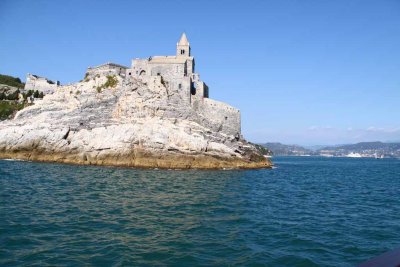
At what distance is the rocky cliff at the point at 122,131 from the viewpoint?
4447cm

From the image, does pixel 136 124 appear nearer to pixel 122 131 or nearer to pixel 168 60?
pixel 122 131

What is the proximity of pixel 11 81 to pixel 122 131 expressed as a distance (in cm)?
7091

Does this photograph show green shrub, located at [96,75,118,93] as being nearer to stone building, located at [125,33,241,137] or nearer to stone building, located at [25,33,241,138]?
stone building, located at [25,33,241,138]

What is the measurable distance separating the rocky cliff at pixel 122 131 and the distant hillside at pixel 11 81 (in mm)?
48949

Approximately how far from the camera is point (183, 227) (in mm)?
14766

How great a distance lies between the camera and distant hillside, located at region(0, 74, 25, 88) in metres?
96.7

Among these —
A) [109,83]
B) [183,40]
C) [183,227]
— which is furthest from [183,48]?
[183,227]

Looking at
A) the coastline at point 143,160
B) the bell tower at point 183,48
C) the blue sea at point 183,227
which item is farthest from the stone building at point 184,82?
the blue sea at point 183,227

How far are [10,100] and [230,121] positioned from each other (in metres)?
51.8

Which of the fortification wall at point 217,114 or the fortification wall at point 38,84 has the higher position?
the fortification wall at point 38,84

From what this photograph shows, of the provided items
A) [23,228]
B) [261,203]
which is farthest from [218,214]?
[23,228]

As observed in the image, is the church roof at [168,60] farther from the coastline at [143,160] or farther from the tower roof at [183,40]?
the coastline at [143,160]

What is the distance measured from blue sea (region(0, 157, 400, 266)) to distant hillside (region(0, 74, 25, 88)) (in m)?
81.7

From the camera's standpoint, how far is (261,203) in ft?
72.0
